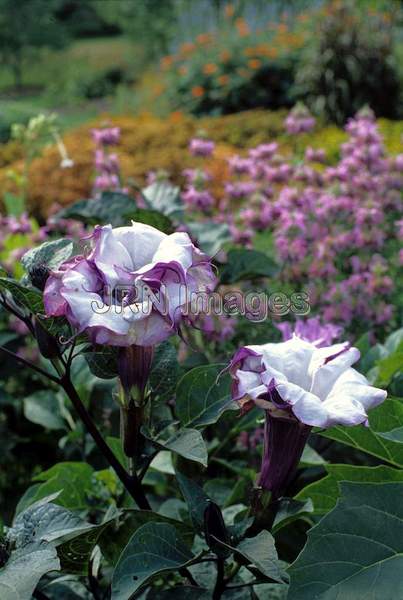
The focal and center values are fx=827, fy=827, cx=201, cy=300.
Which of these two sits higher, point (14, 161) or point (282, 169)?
point (282, 169)

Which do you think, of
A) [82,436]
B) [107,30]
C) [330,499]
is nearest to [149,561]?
[330,499]

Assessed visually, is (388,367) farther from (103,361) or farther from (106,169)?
(106,169)

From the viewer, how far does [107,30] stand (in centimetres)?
2061

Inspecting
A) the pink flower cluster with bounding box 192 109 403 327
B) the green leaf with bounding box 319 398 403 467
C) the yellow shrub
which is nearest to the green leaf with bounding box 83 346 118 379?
the green leaf with bounding box 319 398 403 467

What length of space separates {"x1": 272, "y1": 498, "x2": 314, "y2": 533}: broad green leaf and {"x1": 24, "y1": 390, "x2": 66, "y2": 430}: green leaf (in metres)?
0.75

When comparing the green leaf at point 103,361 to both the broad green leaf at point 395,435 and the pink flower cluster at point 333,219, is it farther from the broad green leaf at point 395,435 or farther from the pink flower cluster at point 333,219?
the pink flower cluster at point 333,219

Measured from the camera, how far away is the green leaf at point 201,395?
961 millimetres

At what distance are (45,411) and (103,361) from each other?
2.66ft

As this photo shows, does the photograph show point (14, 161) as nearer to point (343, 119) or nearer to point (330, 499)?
point (343, 119)

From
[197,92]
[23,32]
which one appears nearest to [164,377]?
[197,92]

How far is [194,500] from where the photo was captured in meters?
0.90

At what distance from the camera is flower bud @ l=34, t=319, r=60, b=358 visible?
0.83 metres

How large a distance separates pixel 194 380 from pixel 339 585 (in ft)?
0.98

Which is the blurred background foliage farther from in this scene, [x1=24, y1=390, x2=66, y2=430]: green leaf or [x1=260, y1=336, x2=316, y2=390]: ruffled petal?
[x1=260, y1=336, x2=316, y2=390]: ruffled petal
